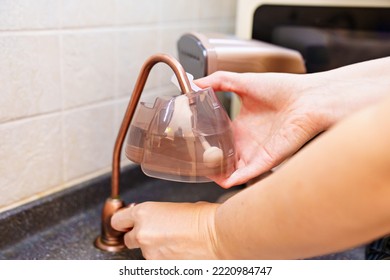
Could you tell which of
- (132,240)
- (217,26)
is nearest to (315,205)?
(132,240)

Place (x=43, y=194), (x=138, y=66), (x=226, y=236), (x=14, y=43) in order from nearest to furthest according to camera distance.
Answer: (x=226, y=236) < (x=14, y=43) < (x=43, y=194) < (x=138, y=66)

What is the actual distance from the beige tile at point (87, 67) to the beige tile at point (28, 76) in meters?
0.02

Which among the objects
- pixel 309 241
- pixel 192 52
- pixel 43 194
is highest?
pixel 192 52

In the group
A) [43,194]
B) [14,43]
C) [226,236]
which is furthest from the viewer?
[43,194]

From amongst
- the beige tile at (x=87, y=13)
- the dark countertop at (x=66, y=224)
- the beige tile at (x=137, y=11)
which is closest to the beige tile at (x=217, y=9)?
the beige tile at (x=137, y=11)

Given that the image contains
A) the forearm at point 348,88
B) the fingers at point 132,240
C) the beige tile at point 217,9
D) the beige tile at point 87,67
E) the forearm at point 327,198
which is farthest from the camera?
the beige tile at point 217,9

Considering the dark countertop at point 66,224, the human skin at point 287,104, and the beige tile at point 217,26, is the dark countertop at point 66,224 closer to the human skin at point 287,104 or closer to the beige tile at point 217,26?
the human skin at point 287,104

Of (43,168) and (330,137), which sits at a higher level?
(330,137)

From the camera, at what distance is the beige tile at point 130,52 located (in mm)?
770

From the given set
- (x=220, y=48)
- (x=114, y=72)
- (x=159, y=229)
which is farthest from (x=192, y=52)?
(x=159, y=229)

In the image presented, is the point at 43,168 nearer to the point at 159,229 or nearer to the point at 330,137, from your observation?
the point at 159,229

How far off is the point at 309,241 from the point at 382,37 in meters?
0.57

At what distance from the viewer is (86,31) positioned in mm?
696

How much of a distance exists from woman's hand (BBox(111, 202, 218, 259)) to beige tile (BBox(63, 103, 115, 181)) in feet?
0.66
